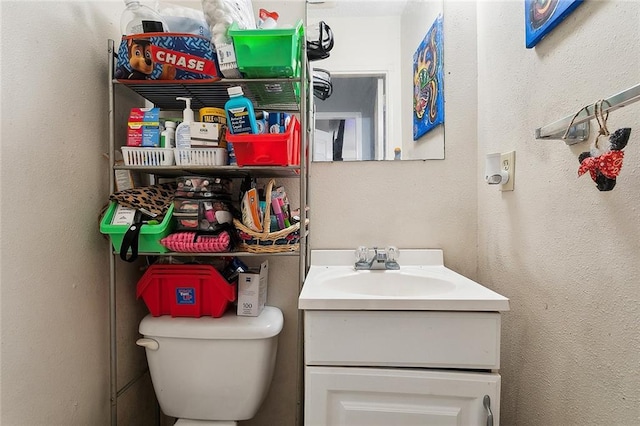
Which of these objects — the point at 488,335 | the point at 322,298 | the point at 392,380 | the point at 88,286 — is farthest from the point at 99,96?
the point at 488,335

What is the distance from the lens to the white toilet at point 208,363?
988 mm

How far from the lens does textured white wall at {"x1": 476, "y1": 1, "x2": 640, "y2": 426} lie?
59 centimetres

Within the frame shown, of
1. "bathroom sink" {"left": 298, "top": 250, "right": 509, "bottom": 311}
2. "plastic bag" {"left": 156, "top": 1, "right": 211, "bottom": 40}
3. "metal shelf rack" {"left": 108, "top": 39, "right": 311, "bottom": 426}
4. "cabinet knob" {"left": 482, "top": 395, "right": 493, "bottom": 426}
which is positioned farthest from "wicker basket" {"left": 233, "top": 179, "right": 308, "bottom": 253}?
"cabinet knob" {"left": 482, "top": 395, "right": 493, "bottom": 426}

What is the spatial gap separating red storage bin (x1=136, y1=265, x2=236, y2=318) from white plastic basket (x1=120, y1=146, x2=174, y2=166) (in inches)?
12.7

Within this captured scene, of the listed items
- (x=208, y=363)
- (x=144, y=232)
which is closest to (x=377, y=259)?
(x=208, y=363)

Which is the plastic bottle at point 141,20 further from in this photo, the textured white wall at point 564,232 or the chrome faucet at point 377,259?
the textured white wall at point 564,232

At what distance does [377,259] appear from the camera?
44.6 inches

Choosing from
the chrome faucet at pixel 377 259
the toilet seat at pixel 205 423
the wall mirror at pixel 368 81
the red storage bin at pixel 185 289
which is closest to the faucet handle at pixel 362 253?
the chrome faucet at pixel 377 259

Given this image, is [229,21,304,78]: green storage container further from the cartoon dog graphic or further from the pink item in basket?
the pink item in basket

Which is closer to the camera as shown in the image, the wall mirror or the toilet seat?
the toilet seat

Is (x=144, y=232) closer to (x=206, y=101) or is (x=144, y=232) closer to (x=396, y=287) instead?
(x=206, y=101)

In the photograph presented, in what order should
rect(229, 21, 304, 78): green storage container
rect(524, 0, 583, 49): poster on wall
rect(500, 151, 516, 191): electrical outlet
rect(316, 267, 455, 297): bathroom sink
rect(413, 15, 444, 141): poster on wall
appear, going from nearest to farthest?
rect(524, 0, 583, 49): poster on wall, rect(229, 21, 304, 78): green storage container, rect(500, 151, 516, 191): electrical outlet, rect(316, 267, 455, 297): bathroom sink, rect(413, 15, 444, 141): poster on wall

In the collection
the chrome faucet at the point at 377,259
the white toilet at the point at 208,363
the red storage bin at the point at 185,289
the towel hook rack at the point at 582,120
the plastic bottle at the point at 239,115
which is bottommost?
the white toilet at the point at 208,363

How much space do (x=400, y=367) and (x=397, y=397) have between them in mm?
71
